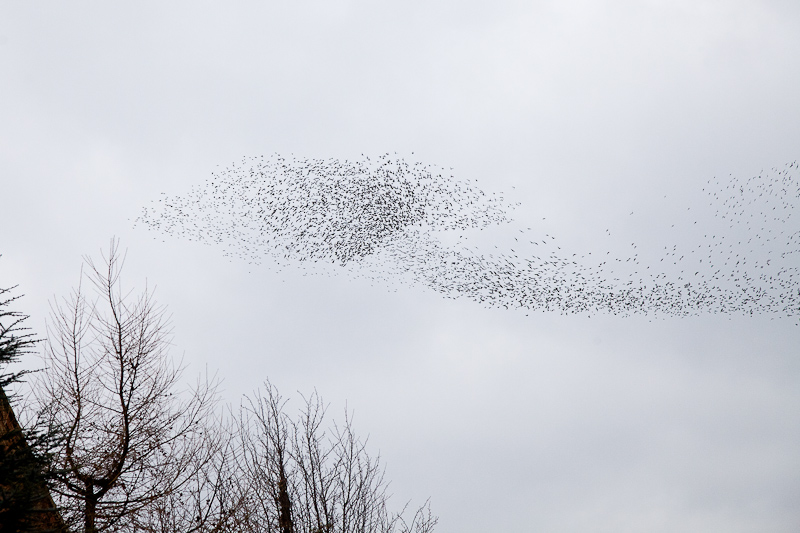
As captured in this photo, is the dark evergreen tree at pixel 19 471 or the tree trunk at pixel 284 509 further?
the tree trunk at pixel 284 509

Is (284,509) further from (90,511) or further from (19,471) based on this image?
(19,471)

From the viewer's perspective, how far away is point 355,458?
13.8 metres

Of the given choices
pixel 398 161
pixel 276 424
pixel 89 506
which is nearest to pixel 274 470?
pixel 276 424

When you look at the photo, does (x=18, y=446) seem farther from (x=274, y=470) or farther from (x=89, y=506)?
(x=274, y=470)

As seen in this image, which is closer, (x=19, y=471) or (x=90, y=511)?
→ (x=19, y=471)

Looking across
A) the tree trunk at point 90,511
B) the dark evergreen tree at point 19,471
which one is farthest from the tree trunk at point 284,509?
the dark evergreen tree at point 19,471

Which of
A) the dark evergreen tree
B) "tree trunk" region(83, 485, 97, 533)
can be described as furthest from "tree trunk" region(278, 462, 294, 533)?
the dark evergreen tree

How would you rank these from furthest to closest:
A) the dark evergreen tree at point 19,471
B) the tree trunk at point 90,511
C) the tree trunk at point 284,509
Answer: the tree trunk at point 284,509, the tree trunk at point 90,511, the dark evergreen tree at point 19,471

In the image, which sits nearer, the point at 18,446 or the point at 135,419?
the point at 18,446

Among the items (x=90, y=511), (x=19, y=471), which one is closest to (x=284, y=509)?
(x=90, y=511)

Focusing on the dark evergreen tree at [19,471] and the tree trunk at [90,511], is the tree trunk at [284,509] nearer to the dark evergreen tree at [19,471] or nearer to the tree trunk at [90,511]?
the tree trunk at [90,511]

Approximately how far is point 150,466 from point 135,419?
81cm

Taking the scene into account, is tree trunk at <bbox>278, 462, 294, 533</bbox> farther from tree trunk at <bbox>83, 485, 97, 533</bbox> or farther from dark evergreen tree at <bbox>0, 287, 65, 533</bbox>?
dark evergreen tree at <bbox>0, 287, 65, 533</bbox>

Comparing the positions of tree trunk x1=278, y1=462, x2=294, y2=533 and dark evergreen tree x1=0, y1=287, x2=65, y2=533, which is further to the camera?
tree trunk x1=278, y1=462, x2=294, y2=533
